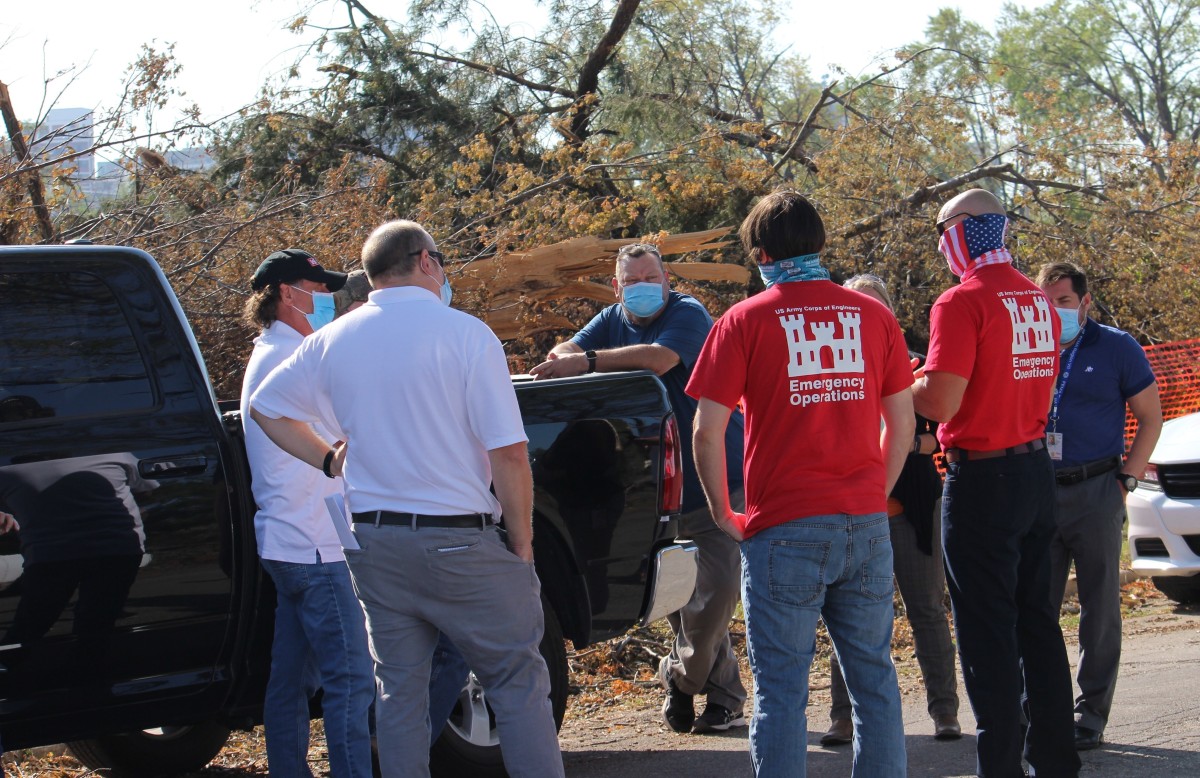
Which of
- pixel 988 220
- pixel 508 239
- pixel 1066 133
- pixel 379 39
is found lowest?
pixel 988 220

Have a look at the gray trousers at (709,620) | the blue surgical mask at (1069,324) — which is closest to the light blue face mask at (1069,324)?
the blue surgical mask at (1069,324)

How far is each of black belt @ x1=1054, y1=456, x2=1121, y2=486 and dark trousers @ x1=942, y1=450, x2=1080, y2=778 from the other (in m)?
0.88

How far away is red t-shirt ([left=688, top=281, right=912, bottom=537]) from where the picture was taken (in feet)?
11.8

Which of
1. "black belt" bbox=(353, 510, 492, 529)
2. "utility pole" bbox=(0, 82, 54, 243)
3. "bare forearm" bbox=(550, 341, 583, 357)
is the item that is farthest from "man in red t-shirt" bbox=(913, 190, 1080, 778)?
"utility pole" bbox=(0, 82, 54, 243)

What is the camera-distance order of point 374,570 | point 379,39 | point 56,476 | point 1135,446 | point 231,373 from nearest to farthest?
point 374,570
point 56,476
point 1135,446
point 231,373
point 379,39

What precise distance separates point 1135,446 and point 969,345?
1.56 m

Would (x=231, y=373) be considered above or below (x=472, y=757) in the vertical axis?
above

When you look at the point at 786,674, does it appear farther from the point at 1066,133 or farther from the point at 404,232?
the point at 1066,133

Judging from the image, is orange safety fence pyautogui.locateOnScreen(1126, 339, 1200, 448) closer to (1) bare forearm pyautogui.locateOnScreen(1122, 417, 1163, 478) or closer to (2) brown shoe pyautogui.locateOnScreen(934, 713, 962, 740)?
(1) bare forearm pyautogui.locateOnScreen(1122, 417, 1163, 478)

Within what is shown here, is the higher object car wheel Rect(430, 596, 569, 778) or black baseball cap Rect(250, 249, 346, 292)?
black baseball cap Rect(250, 249, 346, 292)

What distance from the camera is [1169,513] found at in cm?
791

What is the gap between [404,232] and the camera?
369cm

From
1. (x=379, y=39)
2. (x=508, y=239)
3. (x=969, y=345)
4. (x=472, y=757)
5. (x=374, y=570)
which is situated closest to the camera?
(x=374, y=570)

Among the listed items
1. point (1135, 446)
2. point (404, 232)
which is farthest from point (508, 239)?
point (404, 232)
